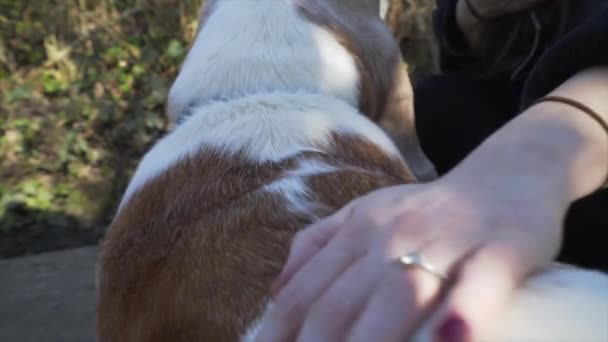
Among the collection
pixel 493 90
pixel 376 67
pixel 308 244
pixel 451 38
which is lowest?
pixel 493 90

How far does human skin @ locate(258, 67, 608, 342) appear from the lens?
26.8 inches

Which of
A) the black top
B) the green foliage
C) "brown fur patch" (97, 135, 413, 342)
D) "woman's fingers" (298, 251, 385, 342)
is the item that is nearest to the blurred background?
the green foliage

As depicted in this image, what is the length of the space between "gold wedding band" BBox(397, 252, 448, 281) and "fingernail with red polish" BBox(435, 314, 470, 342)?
0.17 ft

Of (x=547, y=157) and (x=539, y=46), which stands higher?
(x=547, y=157)

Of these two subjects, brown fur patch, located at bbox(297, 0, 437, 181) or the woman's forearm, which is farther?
brown fur patch, located at bbox(297, 0, 437, 181)

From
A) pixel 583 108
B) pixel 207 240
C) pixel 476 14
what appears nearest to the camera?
pixel 583 108

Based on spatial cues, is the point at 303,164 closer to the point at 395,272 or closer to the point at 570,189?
the point at 570,189

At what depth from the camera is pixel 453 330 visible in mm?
655

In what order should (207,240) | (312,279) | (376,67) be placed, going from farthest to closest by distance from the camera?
(376,67)
(207,240)
(312,279)

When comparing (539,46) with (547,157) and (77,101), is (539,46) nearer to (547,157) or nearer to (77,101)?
(547,157)

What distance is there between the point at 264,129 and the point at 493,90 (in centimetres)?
103

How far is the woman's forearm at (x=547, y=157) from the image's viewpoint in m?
0.81

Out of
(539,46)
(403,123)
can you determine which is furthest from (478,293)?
(539,46)

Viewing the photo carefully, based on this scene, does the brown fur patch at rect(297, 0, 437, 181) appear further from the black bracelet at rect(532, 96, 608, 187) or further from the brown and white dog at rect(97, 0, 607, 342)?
the black bracelet at rect(532, 96, 608, 187)
